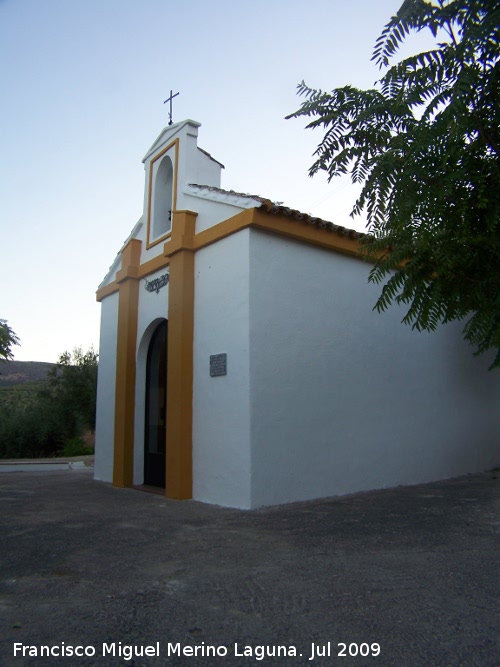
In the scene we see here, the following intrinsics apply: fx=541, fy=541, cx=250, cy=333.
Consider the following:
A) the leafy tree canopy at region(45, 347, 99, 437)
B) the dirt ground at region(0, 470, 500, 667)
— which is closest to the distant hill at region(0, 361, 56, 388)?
the leafy tree canopy at region(45, 347, 99, 437)

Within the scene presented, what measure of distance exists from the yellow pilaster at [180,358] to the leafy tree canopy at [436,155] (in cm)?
347

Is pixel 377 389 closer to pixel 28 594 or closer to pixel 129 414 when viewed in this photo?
pixel 129 414

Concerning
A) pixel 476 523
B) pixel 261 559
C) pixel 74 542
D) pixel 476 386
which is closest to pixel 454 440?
pixel 476 386

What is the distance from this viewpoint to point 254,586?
12.1 feet

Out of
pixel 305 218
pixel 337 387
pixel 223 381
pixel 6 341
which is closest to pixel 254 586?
pixel 223 381

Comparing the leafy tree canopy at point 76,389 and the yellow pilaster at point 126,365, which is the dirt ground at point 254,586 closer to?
the yellow pilaster at point 126,365

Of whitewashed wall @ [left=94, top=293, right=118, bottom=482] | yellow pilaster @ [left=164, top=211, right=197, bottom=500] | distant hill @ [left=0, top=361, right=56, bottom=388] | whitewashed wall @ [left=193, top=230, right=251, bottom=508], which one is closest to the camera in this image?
whitewashed wall @ [left=193, top=230, right=251, bottom=508]

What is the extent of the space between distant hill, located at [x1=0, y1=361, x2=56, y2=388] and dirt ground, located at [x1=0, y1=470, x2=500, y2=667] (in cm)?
3420

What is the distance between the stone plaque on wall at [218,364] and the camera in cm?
688

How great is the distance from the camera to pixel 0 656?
2.70 meters

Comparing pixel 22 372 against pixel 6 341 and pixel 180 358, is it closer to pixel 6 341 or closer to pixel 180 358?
pixel 6 341

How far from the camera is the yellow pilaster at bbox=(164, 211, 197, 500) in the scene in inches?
282

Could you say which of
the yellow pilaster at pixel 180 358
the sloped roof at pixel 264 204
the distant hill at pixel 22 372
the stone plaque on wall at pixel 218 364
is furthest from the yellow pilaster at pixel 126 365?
the distant hill at pixel 22 372

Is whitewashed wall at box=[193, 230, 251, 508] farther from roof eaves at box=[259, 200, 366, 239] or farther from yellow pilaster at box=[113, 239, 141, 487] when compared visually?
yellow pilaster at box=[113, 239, 141, 487]
